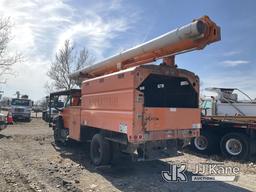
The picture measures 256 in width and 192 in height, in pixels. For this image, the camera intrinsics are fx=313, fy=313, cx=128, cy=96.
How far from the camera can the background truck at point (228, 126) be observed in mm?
11066

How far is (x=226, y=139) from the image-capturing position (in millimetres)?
11781

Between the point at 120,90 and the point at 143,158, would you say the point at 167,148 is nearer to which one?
the point at 143,158

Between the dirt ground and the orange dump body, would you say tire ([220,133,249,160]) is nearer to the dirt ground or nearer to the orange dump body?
the dirt ground

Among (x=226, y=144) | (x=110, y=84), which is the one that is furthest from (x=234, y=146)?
(x=110, y=84)

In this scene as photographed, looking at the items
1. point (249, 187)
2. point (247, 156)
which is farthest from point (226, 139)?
point (249, 187)

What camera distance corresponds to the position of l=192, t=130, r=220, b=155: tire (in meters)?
12.5

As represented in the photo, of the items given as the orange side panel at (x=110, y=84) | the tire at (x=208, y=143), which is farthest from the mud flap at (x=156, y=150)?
the tire at (x=208, y=143)

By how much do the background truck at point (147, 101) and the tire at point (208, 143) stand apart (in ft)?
12.6

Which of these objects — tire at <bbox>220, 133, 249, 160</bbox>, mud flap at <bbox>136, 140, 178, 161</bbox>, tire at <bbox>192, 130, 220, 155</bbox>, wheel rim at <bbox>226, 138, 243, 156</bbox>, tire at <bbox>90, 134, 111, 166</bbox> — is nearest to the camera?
mud flap at <bbox>136, 140, 178, 161</bbox>

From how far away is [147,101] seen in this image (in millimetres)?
9703

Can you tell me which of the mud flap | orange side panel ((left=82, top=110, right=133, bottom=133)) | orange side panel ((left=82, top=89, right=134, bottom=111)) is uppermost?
orange side panel ((left=82, top=89, right=134, bottom=111))

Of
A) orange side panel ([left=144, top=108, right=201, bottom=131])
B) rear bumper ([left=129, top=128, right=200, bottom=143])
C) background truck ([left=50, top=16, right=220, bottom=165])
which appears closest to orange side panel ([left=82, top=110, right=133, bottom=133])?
background truck ([left=50, top=16, right=220, bottom=165])

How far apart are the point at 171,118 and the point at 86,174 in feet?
9.00

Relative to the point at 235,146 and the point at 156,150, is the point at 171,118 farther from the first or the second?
the point at 235,146
